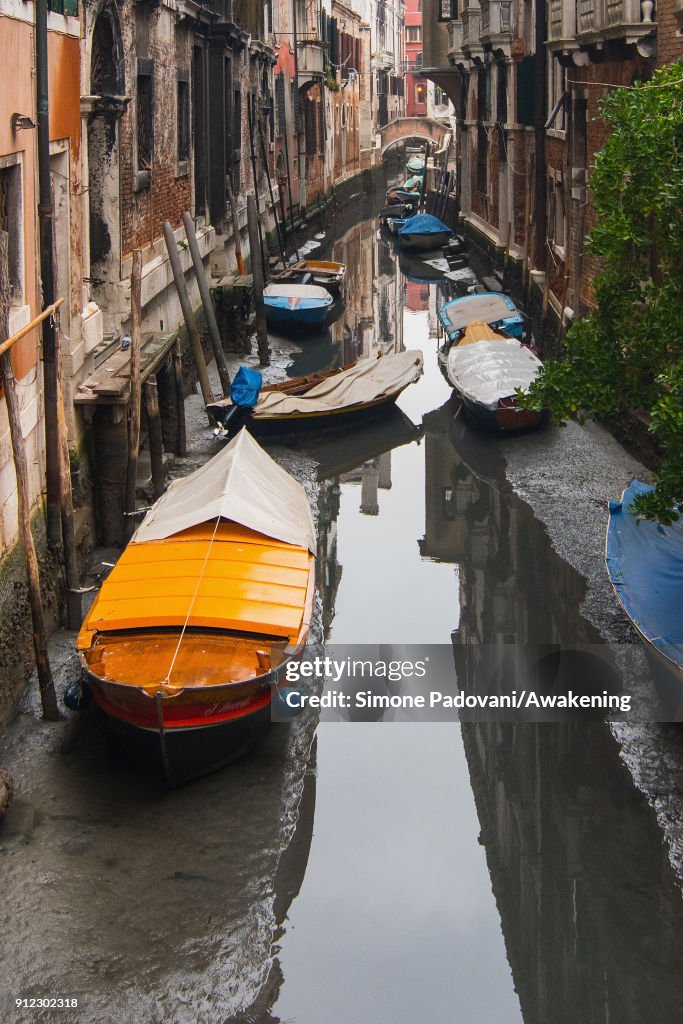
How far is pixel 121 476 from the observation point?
1243cm

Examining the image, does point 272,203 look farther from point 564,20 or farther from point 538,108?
point 564,20

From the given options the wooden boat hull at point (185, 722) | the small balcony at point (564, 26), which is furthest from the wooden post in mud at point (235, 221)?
the wooden boat hull at point (185, 722)

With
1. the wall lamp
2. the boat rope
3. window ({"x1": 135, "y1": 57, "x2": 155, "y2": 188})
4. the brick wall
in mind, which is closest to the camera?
the boat rope

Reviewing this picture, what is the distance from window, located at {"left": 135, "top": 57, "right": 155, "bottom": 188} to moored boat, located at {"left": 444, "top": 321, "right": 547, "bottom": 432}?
16.5 ft

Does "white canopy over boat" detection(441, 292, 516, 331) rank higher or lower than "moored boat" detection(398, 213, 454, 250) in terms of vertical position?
lower

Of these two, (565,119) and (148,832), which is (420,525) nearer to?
(148,832)

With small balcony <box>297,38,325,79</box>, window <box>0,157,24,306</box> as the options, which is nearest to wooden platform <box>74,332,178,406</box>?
window <box>0,157,24,306</box>

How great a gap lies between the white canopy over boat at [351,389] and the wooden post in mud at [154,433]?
2.76 m

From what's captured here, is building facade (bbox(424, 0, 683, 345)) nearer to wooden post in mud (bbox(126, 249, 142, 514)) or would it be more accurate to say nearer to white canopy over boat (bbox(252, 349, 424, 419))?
white canopy over boat (bbox(252, 349, 424, 419))

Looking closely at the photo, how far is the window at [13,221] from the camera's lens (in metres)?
9.42

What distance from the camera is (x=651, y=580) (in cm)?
956

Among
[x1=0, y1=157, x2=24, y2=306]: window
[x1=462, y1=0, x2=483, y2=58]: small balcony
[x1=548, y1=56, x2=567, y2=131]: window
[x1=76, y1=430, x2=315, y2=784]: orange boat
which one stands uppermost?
[x1=462, y1=0, x2=483, y2=58]: small balcony

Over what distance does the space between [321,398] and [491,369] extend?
2.36 m

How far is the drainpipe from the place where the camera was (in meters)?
9.38
